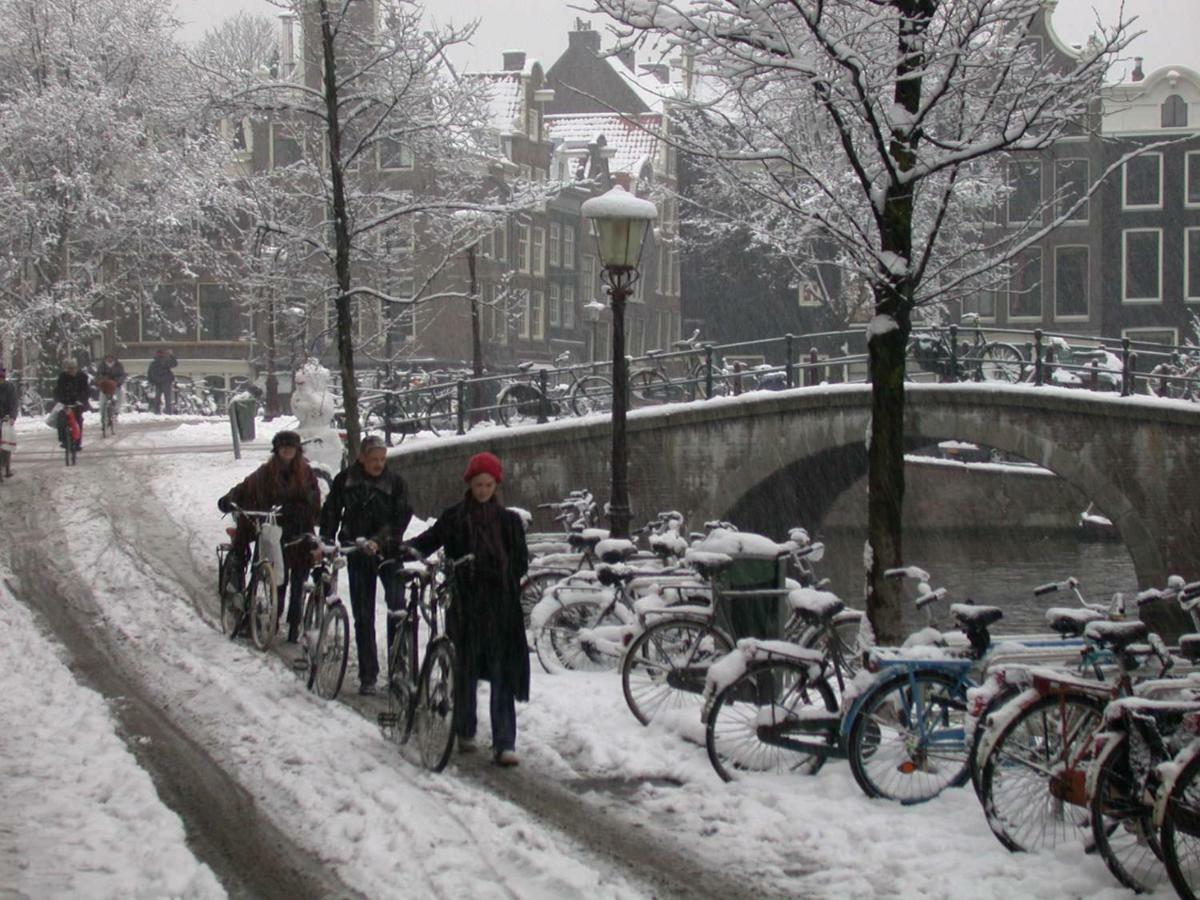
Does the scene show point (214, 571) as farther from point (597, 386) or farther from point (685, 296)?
point (685, 296)

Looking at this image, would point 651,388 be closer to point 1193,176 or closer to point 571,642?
point 571,642

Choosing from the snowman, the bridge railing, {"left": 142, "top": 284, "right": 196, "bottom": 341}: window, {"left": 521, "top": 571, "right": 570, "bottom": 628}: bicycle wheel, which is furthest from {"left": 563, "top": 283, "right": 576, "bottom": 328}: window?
{"left": 521, "top": 571, "right": 570, "bottom": 628}: bicycle wheel

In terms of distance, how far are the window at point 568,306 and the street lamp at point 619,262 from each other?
125 ft

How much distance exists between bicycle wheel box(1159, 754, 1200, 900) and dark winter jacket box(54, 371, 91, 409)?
18.8 m

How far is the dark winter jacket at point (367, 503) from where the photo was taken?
364 inches

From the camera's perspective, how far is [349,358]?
14812 millimetres

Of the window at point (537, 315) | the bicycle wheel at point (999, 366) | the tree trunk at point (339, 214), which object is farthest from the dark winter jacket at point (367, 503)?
the window at point (537, 315)

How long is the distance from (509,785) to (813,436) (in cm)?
1342

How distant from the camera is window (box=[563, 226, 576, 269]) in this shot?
1996 inches

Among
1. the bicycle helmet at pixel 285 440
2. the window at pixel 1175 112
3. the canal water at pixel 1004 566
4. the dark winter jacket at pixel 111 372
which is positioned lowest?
the canal water at pixel 1004 566

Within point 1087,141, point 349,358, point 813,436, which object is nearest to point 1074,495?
point 813,436

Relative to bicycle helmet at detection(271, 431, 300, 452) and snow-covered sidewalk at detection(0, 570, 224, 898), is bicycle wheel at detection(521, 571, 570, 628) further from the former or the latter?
snow-covered sidewalk at detection(0, 570, 224, 898)

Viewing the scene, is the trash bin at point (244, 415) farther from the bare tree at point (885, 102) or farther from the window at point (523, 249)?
the window at point (523, 249)

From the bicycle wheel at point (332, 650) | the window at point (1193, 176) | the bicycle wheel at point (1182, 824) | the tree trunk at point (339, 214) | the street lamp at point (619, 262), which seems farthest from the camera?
the window at point (1193, 176)
